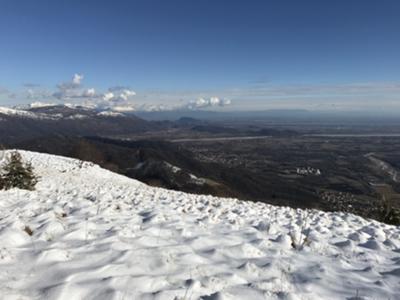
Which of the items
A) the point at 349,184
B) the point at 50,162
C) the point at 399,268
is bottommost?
the point at 349,184

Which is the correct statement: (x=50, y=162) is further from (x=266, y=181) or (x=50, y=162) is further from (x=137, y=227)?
(x=266, y=181)

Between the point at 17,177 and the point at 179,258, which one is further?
the point at 17,177

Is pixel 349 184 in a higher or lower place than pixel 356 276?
lower

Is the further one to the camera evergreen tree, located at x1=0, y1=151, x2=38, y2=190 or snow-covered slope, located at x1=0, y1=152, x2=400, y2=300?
evergreen tree, located at x1=0, y1=151, x2=38, y2=190

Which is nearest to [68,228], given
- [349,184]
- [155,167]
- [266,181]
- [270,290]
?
[270,290]

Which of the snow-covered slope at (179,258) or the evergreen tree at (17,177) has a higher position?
the snow-covered slope at (179,258)

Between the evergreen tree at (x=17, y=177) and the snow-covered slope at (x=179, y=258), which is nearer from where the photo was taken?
the snow-covered slope at (x=179, y=258)

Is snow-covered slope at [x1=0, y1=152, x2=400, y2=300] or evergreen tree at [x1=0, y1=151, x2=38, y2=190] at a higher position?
snow-covered slope at [x1=0, y1=152, x2=400, y2=300]

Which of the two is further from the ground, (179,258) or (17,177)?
(179,258)
